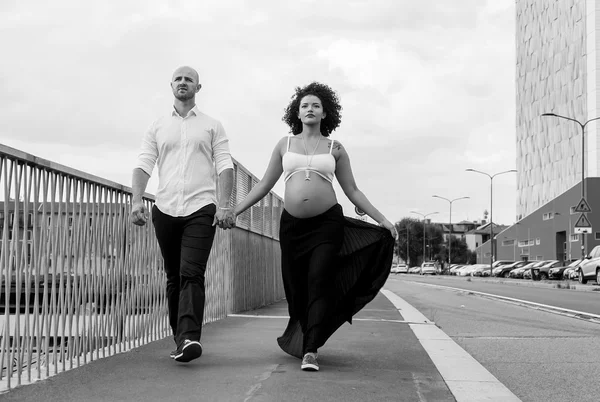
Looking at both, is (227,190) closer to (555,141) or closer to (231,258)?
A: (231,258)

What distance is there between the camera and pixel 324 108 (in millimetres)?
5965

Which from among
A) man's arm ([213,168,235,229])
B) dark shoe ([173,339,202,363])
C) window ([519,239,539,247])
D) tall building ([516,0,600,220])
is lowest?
dark shoe ([173,339,202,363])

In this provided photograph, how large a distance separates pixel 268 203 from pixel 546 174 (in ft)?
293

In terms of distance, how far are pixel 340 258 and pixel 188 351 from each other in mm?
1251

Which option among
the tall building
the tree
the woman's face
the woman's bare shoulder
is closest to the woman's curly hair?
the woman's face

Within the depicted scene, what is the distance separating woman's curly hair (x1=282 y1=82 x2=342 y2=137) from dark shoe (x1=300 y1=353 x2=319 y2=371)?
182 centimetres

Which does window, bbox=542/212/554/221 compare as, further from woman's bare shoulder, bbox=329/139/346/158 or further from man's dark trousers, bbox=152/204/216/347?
man's dark trousers, bbox=152/204/216/347

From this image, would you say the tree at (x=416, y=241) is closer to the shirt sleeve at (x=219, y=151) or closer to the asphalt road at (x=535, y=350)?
the asphalt road at (x=535, y=350)

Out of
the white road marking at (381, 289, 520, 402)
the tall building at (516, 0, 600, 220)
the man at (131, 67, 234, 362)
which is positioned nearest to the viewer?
the white road marking at (381, 289, 520, 402)

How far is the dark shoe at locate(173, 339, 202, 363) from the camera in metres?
4.98

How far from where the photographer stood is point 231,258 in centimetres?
1020

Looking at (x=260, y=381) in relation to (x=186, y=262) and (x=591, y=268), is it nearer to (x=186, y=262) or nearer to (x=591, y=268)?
(x=186, y=262)

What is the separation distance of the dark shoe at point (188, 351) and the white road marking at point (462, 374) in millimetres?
1504

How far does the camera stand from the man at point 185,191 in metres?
5.31
